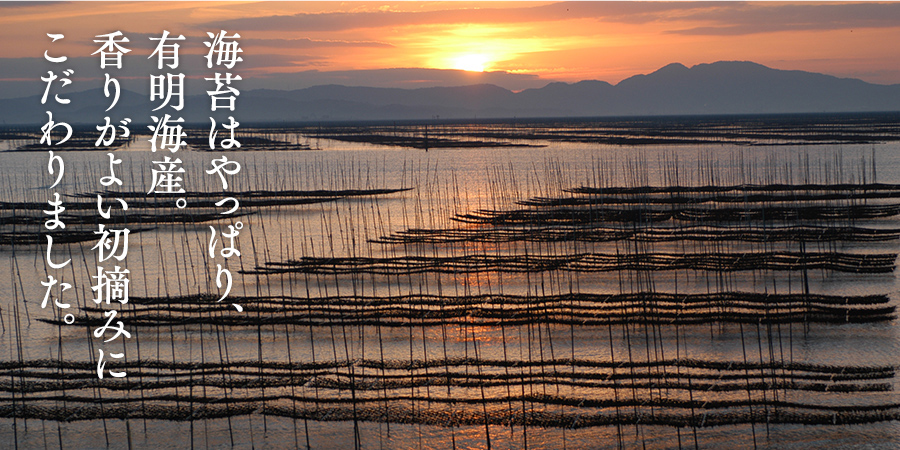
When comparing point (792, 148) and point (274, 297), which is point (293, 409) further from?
point (792, 148)

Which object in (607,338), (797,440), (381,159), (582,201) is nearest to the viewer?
(797,440)

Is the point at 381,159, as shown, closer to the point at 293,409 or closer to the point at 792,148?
the point at 792,148

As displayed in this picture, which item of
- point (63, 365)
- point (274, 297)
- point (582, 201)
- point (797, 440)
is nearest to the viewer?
point (797, 440)

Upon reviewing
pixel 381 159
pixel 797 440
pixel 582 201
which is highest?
pixel 381 159

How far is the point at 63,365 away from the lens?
35.6 ft

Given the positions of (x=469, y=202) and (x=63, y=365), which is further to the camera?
(x=469, y=202)

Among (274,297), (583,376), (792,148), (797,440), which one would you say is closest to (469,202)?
(274,297)

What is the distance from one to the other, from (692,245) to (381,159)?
34.5m

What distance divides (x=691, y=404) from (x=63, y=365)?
8706mm

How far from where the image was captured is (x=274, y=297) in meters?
14.2

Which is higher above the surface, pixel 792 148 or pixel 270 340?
pixel 792 148

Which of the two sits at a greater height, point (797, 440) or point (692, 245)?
point (692, 245)

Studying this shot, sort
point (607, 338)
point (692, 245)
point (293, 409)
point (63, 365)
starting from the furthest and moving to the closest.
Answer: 1. point (692, 245)
2. point (607, 338)
3. point (63, 365)
4. point (293, 409)

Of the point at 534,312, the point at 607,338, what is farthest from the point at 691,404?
the point at 534,312
